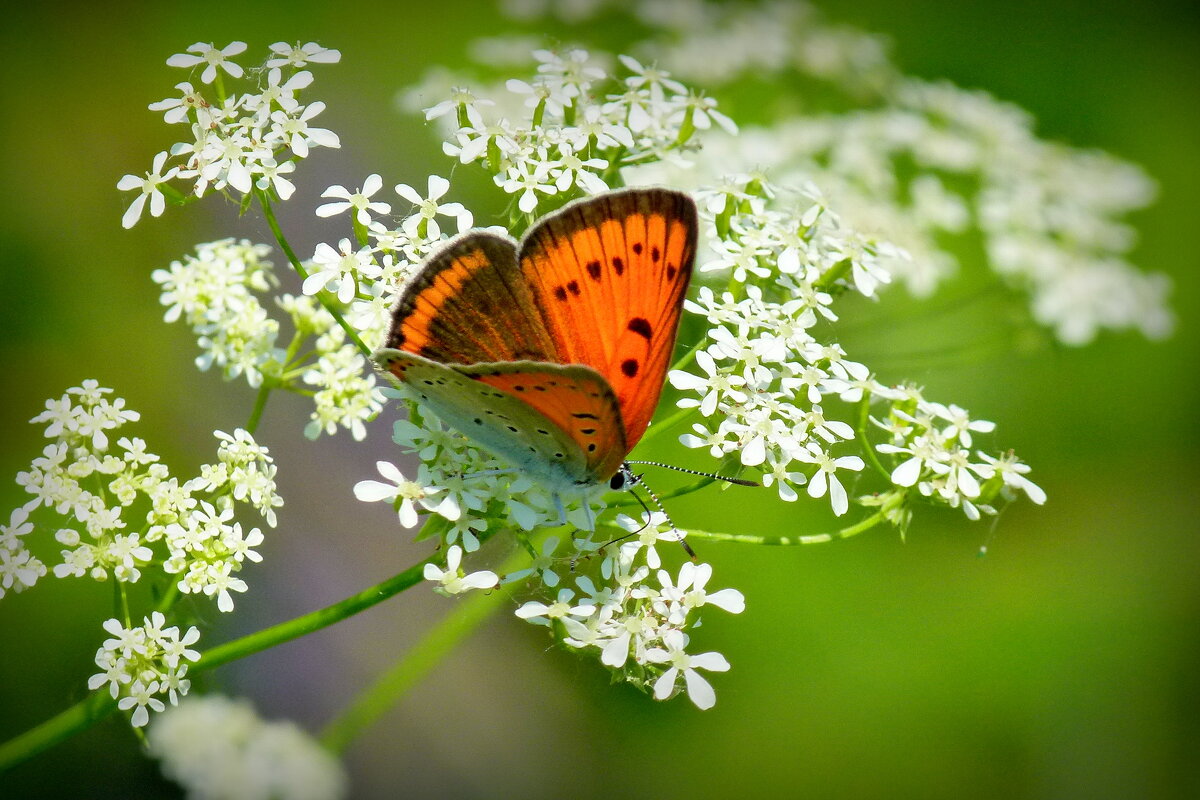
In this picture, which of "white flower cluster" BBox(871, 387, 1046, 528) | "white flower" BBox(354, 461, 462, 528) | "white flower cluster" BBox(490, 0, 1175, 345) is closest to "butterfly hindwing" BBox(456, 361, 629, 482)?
"white flower" BBox(354, 461, 462, 528)

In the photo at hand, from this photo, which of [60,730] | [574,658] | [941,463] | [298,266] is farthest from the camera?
[574,658]

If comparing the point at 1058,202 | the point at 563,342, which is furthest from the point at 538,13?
the point at 563,342

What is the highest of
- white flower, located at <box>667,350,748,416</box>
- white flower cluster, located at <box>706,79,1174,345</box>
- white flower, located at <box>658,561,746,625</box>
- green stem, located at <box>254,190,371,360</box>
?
white flower cluster, located at <box>706,79,1174,345</box>

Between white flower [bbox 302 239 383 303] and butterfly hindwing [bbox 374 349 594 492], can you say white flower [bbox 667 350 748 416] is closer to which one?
butterfly hindwing [bbox 374 349 594 492]

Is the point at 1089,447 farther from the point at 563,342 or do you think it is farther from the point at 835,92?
the point at 563,342

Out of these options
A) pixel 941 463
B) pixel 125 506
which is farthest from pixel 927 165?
pixel 125 506

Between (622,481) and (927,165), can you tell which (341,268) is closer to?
(622,481)

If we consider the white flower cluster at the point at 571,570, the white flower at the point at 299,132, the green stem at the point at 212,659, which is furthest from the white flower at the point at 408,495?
the white flower at the point at 299,132
